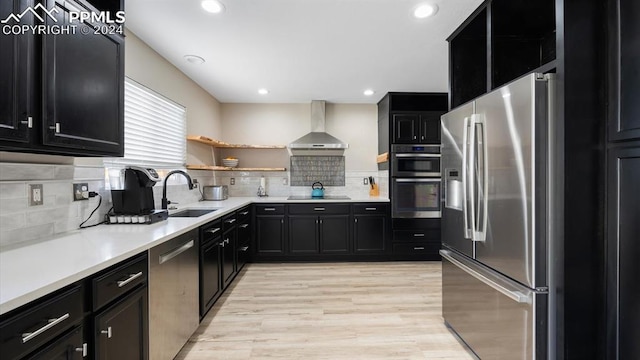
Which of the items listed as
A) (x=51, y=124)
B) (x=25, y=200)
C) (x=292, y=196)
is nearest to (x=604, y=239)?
(x=51, y=124)

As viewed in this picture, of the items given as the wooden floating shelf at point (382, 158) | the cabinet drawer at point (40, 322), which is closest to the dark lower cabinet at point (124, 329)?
the cabinet drawer at point (40, 322)

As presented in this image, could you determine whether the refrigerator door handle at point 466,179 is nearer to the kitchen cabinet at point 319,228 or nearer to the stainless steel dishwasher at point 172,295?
the stainless steel dishwasher at point 172,295

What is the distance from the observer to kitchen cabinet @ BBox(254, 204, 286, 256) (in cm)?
403

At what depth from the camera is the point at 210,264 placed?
2473 mm

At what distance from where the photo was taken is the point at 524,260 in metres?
1.45

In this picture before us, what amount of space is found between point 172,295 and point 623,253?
2438 mm

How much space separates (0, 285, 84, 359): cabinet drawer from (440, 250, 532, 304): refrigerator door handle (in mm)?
1993

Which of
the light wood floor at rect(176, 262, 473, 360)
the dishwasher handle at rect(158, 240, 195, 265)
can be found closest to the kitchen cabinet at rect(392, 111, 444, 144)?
the light wood floor at rect(176, 262, 473, 360)

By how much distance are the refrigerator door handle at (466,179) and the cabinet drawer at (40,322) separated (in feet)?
6.85

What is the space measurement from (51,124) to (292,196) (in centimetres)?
345

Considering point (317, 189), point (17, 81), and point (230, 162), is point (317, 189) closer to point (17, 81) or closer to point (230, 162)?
point (230, 162)

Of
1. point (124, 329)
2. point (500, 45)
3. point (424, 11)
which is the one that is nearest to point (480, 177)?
point (500, 45)

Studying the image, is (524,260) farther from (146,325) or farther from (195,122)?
(195,122)

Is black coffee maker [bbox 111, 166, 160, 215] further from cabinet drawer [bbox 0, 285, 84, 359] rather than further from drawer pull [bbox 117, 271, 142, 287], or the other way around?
cabinet drawer [bbox 0, 285, 84, 359]
